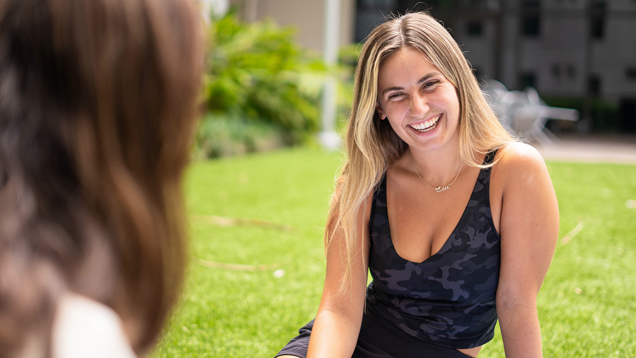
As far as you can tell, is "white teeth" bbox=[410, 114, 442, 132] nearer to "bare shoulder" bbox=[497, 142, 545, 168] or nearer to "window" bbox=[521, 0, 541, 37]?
"bare shoulder" bbox=[497, 142, 545, 168]

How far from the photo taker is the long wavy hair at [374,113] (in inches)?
69.7

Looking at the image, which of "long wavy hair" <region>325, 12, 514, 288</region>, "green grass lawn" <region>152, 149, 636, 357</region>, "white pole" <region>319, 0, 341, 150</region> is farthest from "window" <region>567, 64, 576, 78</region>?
"long wavy hair" <region>325, 12, 514, 288</region>

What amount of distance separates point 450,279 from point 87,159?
4.31 feet

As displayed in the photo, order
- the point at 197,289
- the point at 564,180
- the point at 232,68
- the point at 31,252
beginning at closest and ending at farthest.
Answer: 1. the point at 31,252
2. the point at 197,289
3. the point at 564,180
4. the point at 232,68

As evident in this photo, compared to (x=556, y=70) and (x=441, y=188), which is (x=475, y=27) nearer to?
(x=556, y=70)

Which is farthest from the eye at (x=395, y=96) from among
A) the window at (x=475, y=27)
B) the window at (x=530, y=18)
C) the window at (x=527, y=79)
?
the window at (x=530, y=18)

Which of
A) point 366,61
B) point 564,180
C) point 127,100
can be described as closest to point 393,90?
point 366,61

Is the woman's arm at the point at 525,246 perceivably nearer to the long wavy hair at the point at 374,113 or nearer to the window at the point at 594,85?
the long wavy hair at the point at 374,113

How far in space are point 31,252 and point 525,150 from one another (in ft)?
4.89

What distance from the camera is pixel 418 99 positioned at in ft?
5.81

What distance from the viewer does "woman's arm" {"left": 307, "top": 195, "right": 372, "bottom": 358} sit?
177 centimetres

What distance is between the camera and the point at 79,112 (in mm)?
713

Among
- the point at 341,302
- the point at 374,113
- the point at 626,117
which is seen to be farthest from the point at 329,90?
the point at 626,117

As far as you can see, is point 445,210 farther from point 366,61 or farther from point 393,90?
point 366,61
